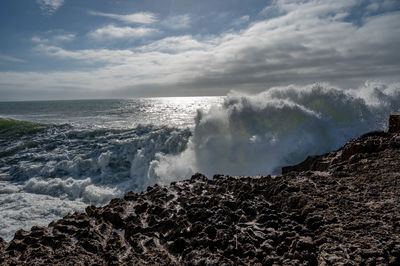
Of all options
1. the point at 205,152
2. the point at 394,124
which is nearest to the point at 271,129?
the point at 205,152

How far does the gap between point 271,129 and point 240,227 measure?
25.0ft

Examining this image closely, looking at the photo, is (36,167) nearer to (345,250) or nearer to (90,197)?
(90,197)

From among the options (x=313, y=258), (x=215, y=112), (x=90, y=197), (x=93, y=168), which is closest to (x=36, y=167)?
(x=93, y=168)

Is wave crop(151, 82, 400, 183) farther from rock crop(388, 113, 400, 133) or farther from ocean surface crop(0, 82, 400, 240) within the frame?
rock crop(388, 113, 400, 133)

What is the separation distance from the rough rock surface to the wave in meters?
4.90

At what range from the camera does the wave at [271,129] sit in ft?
29.0

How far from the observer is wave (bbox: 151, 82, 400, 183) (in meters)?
8.84

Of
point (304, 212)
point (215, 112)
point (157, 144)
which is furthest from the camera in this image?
point (157, 144)

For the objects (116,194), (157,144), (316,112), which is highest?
(316,112)

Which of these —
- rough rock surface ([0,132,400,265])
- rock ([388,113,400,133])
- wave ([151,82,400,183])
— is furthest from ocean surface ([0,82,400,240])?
rough rock surface ([0,132,400,265])

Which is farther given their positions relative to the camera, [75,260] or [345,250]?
[75,260]

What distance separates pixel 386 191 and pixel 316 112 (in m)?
8.03

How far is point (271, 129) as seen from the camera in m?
9.81

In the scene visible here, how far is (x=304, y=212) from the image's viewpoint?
2.76m
